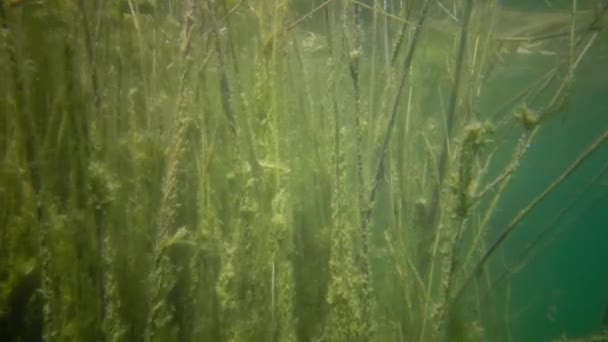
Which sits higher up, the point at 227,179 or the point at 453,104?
the point at 453,104

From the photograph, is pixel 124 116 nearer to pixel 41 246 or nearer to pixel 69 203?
pixel 69 203

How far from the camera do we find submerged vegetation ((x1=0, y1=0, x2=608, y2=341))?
11.9ft

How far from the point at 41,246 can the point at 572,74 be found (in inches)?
167

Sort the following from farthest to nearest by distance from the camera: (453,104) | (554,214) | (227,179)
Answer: (554,214)
(453,104)
(227,179)

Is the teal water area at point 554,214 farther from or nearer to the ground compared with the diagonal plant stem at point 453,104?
nearer to the ground

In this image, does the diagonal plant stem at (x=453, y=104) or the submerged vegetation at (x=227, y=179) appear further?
the diagonal plant stem at (x=453, y=104)

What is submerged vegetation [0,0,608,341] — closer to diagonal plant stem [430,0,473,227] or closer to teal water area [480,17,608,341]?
diagonal plant stem [430,0,473,227]

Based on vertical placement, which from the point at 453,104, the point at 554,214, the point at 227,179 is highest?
the point at 453,104

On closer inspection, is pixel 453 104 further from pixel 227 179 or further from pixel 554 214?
pixel 227 179

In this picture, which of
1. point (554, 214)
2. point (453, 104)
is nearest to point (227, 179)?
point (453, 104)

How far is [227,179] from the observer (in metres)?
4.46

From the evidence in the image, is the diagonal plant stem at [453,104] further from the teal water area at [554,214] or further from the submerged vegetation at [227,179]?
the teal water area at [554,214]

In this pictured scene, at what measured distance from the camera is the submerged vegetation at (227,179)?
363cm

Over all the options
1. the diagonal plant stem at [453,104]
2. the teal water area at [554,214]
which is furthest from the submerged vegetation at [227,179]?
the teal water area at [554,214]
